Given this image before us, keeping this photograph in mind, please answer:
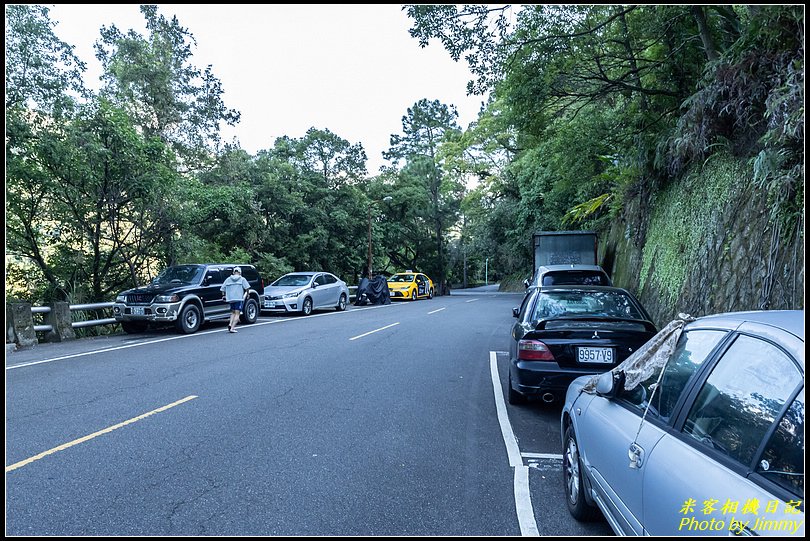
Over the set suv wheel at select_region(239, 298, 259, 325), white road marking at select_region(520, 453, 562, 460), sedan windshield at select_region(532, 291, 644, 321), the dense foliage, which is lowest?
white road marking at select_region(520, 453, 562, 460)

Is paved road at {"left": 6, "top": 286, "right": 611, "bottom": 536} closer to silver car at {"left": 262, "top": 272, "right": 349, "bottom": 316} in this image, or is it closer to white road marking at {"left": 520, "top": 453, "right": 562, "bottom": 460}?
white road marking at {"left": 520, "top": 453, "right": 562, "bottom": 460}

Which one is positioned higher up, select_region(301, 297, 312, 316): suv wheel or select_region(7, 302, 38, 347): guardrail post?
select_region(7, 302, 38, 347): guardrail post

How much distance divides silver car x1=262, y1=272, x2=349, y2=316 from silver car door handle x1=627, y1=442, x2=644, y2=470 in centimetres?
1736

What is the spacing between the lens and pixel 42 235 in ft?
49.9

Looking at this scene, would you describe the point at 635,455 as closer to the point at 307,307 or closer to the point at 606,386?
the point at 606,386

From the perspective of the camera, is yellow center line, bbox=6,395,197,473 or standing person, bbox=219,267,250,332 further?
standing person, bbox=219,267,250,332

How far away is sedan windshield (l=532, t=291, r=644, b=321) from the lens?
605 cm

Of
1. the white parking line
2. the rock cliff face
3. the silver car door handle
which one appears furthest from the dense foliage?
the silver car door handle

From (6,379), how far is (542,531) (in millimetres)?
8262

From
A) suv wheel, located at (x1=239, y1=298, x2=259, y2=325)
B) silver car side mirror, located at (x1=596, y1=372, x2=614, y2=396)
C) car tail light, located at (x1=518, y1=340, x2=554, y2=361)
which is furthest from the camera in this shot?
suv wheel, located at (x1=239, y1=298, x2=259, y2=325)

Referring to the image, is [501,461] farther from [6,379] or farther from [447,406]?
[6,379]

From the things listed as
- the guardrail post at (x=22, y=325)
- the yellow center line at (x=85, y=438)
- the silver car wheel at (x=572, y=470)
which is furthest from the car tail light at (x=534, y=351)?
the guardrail post at (x=22, y=325)

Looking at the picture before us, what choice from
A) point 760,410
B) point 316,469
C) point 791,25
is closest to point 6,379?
point 316,469

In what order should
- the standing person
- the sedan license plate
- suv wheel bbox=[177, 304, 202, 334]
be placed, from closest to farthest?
the sedan license plate → suv wheel bbox=[177, 304, 202, 334] → the standing person
